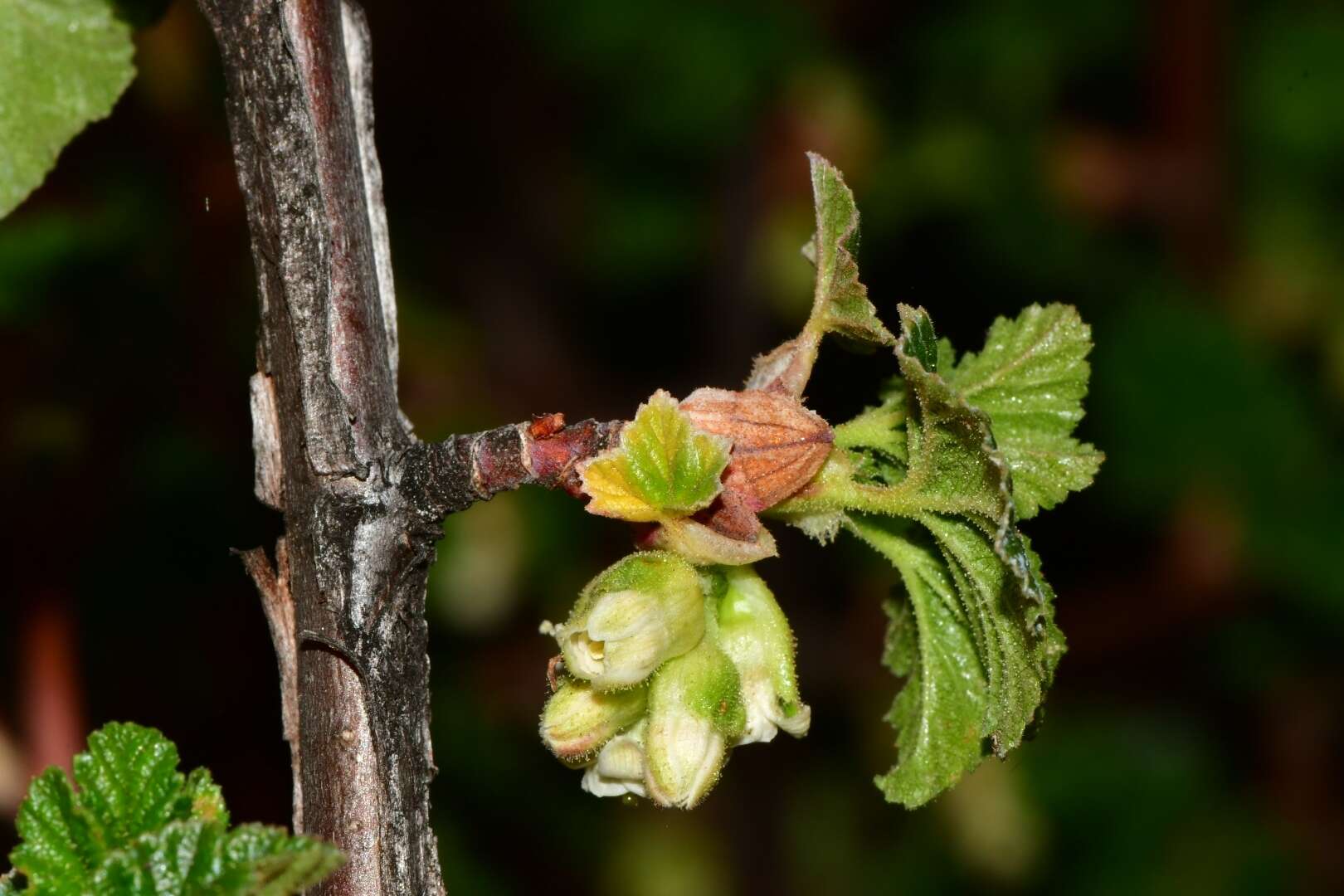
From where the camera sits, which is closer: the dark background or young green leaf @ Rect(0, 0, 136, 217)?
young green leaf @ Rect(0, 0, 136, 217)

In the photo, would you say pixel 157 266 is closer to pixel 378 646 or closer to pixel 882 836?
pixel 378 646

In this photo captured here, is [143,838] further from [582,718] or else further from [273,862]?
[582,718]

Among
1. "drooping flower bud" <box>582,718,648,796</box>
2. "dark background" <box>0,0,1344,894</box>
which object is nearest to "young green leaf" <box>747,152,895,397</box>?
"drooping flower bud" <box>582,718,648,796</box>

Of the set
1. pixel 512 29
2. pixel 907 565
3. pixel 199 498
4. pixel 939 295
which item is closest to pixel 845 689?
pixel 939 295

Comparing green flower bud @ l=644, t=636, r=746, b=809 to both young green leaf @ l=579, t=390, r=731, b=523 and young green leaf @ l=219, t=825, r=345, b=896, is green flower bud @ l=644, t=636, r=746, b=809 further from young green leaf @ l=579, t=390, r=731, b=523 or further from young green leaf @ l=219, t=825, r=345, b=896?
young green leaf @ l=219, t=825, r=345, b=896

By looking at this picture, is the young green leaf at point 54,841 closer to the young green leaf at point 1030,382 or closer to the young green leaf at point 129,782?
the young green leaf at point 129,782

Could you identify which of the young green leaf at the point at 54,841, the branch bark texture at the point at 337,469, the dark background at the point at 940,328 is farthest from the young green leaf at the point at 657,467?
the dark background at the point at 940,328

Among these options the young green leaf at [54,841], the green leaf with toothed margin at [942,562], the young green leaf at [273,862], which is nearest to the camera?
the young green leaf at [273,862]
